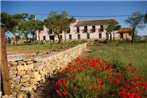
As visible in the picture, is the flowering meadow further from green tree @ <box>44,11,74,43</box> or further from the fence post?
green tree @ <box>44,11,74,43</box>

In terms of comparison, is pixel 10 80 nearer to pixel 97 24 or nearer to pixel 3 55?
pixel 3 55

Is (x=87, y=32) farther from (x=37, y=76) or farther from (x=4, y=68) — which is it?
(x=4, y=68)

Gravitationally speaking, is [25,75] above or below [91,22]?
below

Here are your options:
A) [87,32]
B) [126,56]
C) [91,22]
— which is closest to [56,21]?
[87,32]

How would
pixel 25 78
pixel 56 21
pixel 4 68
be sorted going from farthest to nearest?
pixel 56 21
pixel 25 78
pixel 4 68

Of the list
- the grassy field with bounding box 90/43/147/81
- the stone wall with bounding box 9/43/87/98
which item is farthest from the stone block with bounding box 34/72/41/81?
the grassy field with bounding box 90/43/147/81

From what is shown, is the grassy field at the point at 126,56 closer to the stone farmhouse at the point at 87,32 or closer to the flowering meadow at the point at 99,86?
the flowering meadow at the point at 99,86

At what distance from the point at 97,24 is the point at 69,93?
6987cm

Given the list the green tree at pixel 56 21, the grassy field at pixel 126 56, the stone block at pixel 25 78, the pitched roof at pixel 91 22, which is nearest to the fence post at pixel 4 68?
the stone block at pixel 25 78

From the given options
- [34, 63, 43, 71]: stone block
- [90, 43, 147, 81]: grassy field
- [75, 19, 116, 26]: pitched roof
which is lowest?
[90, 43, 147, 81]: grassy field

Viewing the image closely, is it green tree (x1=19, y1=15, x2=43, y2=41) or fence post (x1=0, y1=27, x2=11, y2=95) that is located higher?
green tree (x1=19, y1=15, x2=43, y2=41)

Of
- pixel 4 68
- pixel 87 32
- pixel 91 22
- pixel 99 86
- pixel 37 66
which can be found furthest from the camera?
pixel 91 22

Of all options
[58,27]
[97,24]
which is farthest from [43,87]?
[97,24]

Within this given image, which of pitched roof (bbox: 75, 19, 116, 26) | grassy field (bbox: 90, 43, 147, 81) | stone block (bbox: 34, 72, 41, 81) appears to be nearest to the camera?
stone block (bbox: 34, 72, 41, 81)
